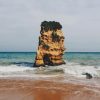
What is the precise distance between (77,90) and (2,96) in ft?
14.2

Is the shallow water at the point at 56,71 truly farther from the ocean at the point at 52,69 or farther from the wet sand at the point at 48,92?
the wet sand at the point at 48,92

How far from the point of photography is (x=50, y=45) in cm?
3497

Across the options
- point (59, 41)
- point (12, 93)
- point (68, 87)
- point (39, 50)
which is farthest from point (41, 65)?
point (12, 93)

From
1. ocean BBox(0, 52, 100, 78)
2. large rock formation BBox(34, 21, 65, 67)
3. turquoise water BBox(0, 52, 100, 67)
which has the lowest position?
turquoise water BBox(0, 52, 100, 67)

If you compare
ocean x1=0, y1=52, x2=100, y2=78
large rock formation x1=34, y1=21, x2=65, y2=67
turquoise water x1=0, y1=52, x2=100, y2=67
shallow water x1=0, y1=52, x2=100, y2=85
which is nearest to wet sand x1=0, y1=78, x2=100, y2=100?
shallow water x1=0, y1=52, x2=100, y2=85

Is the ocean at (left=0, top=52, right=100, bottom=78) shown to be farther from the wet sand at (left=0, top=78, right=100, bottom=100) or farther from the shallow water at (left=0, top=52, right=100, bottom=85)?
the wet sand at (left=0, top=78, right=100, bottom=100)

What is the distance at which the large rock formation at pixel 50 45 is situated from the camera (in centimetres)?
3438

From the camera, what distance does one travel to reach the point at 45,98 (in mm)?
13805

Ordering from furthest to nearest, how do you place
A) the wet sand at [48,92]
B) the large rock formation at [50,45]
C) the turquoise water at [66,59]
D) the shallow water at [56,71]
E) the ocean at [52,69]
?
the turquoise water at [66,59] → the large rock formation at [50,45] → the ocean at [52,69] → the shallow water at [56,71] → the wet sand at [48,92]

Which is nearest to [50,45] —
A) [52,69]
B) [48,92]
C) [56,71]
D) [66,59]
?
[52,69]

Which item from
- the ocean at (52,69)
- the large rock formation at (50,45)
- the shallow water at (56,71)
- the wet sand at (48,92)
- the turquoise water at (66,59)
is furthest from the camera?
the turquoise water at (66,59)

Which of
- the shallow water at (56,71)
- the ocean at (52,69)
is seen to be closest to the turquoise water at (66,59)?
the ocean at (52,69)

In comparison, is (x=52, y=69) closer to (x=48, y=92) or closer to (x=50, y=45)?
(x=50, y=45)

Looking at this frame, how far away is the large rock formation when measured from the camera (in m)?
34.4
